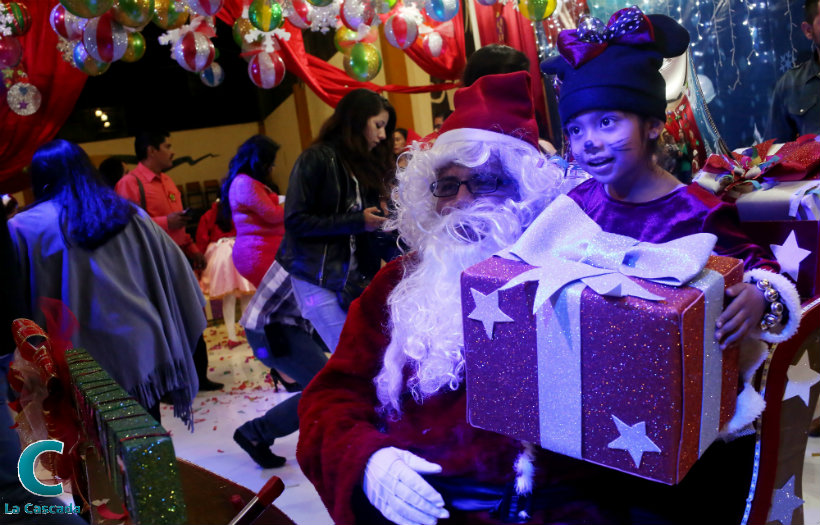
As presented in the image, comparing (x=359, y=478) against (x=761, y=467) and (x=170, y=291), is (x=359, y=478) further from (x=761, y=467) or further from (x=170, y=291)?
(x=170, y=291)

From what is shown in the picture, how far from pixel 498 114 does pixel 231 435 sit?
9.71 feet

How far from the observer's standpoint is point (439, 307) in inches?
56.4

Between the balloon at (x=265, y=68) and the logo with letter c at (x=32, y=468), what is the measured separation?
14.4ft

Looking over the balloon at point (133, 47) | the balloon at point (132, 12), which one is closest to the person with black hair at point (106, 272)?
the balloon at point (132, 12)

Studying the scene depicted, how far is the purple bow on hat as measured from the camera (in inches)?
47.9

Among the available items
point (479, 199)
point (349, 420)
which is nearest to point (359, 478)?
point (349, 420)

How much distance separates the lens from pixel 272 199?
4.27m

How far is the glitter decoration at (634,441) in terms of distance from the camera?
0.88 metres

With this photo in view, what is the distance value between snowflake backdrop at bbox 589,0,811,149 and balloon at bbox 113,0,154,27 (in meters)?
3.11

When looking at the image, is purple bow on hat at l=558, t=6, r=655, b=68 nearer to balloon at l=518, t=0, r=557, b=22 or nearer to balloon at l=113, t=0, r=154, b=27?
balloon at l=518, t=0, r=557, b=22

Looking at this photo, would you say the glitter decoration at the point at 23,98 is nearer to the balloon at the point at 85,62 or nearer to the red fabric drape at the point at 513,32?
the balloon at the point at 85,62

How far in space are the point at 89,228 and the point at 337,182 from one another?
42.2 inches

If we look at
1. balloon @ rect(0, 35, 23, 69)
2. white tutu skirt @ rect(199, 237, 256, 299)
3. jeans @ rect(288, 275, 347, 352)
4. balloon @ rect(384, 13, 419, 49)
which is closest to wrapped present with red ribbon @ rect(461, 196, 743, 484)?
jeans @ rect(288, 275, 347, 352)

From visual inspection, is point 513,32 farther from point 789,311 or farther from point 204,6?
point 789,311
